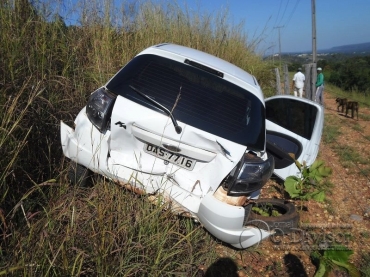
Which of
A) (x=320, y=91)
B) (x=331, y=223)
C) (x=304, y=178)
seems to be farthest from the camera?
(x=320, y=91)

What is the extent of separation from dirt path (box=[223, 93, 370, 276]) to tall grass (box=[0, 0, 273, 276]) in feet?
1.81

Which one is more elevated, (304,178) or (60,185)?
(60,185)

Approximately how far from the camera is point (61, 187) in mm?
2619

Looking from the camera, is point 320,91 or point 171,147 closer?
point 171,147

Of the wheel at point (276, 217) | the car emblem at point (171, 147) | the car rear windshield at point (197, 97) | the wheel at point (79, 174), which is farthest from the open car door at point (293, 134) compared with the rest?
the wheel at point (79, 174)

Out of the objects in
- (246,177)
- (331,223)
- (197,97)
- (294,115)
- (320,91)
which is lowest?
(320,91)

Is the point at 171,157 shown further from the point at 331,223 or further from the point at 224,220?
the point at 331,223

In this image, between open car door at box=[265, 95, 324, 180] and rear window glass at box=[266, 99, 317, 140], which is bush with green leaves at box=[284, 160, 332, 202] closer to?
open car door at box=[265, 95, 324, 180]

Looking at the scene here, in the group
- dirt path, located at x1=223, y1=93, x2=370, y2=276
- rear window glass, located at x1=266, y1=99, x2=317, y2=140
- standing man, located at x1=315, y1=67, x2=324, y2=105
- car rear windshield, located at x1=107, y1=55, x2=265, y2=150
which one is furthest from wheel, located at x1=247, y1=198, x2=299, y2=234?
standing man, located at x1=315, y1=67, x2=324, y2=105

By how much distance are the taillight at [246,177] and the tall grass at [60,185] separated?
21.1 inches

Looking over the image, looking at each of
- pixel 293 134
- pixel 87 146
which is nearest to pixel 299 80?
pixel 293 134

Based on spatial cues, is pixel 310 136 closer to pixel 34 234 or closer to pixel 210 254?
pixel 210 254

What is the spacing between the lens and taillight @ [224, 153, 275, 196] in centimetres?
266

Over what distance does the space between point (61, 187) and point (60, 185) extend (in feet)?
0.60
